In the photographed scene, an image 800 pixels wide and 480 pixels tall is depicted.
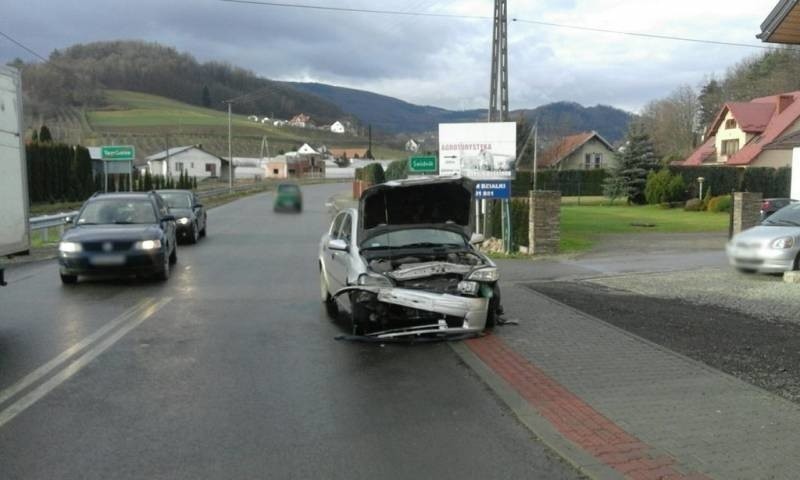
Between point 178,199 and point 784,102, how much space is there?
46315 mm

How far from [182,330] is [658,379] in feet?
18.5

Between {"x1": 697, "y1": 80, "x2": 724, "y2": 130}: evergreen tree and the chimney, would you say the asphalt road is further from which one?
{"x1": 697, "y1": 80, "x2": 724, "y2": 130}: evergreen tree

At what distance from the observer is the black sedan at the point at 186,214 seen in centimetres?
2220

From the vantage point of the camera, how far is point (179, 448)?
16.6 feet

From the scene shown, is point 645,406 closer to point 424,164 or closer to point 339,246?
point 339,246

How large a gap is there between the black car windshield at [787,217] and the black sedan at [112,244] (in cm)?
1140

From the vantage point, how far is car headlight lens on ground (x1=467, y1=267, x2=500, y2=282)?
8.50 metres

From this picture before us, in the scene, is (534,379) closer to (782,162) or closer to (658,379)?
(658,379)

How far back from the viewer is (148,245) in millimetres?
13172

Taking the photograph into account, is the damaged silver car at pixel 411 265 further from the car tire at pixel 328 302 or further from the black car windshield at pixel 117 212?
the black car windshield at pixel 117 212

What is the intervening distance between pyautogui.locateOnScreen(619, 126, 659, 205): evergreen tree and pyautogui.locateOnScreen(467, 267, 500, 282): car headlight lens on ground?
43.9m

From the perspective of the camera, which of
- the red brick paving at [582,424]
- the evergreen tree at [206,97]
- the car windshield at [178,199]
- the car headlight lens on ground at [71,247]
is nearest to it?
the red brick paving at [582,424]

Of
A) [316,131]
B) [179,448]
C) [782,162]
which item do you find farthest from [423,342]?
[316,131]

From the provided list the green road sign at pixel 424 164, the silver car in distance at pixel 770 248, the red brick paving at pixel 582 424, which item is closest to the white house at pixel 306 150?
the green road sign at pixel 424 164
